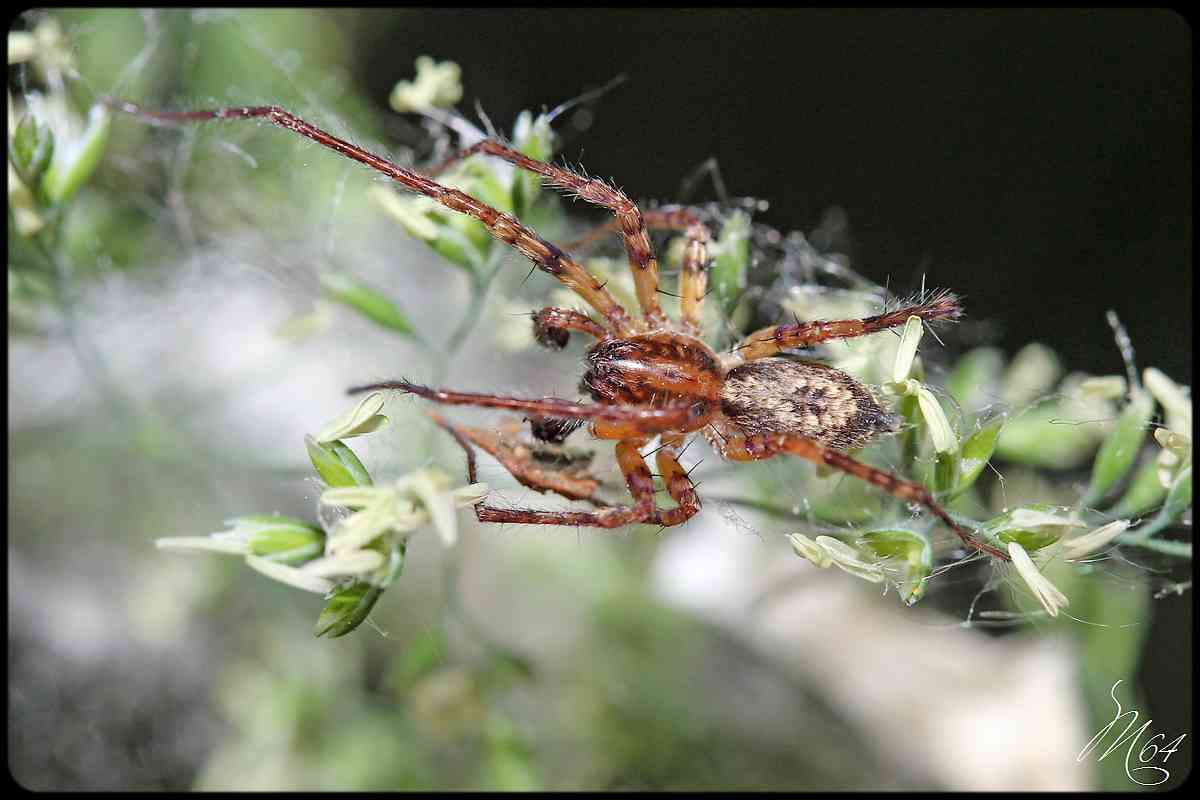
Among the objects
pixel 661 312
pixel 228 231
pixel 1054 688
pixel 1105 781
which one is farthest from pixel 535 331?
pixel 1054 688

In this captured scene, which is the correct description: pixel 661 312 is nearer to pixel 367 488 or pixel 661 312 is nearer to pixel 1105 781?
pixel 367 488

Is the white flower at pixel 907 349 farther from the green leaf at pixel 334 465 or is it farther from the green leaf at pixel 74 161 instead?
the green leaf at pixel 74 161

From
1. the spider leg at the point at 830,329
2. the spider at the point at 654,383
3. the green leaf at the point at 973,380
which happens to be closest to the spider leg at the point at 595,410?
the spider at the point at 654,383

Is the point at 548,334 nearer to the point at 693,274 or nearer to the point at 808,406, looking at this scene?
the point at 693,274

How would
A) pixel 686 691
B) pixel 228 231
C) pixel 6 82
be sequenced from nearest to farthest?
pixel 6 82 < pixel 228 231 < pixel 686 691

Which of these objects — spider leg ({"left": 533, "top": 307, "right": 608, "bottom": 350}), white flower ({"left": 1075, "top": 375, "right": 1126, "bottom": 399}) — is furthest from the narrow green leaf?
white flower ({"left": 1075, "top": 375, "right": 1126, "bottom": 399})

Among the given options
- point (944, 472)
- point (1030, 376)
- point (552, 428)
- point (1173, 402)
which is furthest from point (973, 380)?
point (552, 428)

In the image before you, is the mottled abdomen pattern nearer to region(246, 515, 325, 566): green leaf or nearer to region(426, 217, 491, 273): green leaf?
region(426, 217, 491, 273): green leaf
